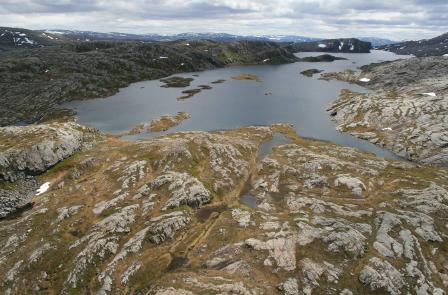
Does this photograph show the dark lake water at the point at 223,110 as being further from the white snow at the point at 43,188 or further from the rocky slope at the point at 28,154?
the white snow at the point at 43,188

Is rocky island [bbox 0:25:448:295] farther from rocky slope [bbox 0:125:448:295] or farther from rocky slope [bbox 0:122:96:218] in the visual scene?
rocky slope [bbox 0:122:96:218]

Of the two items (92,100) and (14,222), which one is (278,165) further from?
(92,100)

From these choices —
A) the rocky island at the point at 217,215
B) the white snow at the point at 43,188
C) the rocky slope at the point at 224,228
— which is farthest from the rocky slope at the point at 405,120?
the white snow at the point at 43,188

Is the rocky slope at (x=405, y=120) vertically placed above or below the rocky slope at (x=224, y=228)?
above

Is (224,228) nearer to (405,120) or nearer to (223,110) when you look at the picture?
(405,120)

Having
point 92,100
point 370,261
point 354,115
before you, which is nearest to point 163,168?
point 370,261

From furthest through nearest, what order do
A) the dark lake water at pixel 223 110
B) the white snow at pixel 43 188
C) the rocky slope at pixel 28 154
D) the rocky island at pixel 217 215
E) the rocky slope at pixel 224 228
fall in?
the dark lake water at pixel 223 110, the white snow at pixel 43 188, the rocky slope at pixel 28 154, the rocky island at pixel 217 215, the rocky slope at pixel 224 228

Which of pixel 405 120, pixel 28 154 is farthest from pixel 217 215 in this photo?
pixel 405 120

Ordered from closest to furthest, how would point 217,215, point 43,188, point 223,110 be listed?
point 217,215 → point 43,188 → point 223,110
